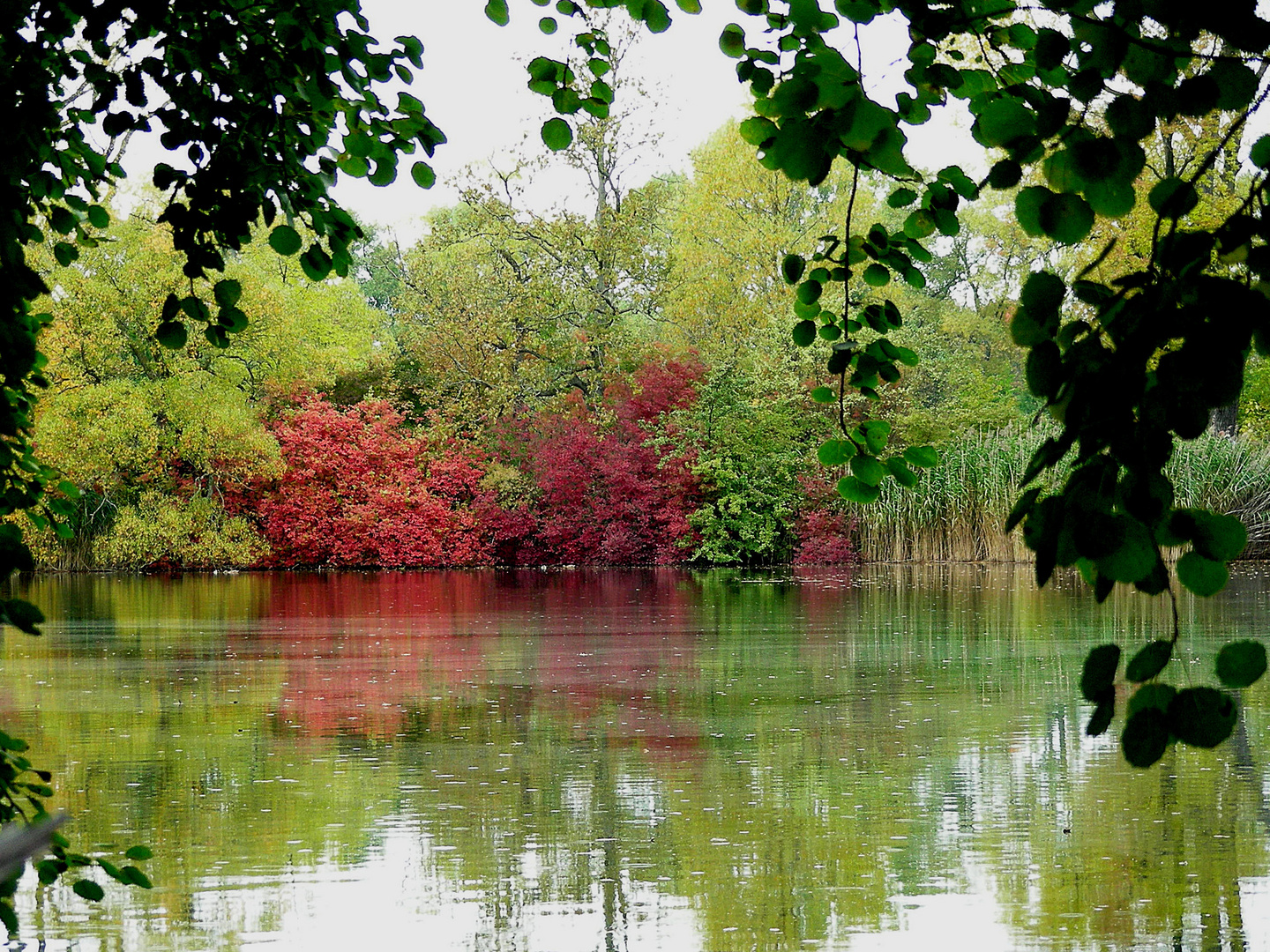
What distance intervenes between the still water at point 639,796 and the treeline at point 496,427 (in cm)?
1348

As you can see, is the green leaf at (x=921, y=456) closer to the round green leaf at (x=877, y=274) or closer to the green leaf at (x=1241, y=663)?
the round green leaf at (x=877, y=274)

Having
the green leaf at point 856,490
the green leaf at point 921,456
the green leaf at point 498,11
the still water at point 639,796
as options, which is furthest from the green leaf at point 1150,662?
the still water at point 639,796

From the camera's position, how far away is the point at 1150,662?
1134 millimetres

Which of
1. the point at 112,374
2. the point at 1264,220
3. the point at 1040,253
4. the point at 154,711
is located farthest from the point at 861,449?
the point at 1040,253

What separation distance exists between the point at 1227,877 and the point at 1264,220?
3.75m

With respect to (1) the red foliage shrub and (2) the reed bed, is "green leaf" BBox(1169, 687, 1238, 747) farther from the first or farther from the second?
(1) the red foliage shrub

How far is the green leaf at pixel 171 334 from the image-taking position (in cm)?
267

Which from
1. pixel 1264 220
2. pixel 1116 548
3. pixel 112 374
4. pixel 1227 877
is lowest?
pixel 1227 877

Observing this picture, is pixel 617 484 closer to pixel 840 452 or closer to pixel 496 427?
pixel 496 427

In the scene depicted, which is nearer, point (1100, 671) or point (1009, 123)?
point (1100, 671)

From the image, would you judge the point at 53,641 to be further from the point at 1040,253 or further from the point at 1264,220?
the point at 1040,253

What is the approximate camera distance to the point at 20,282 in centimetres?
212

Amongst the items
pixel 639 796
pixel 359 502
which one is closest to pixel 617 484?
pixel 359 502

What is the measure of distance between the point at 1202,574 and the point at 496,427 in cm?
2771
